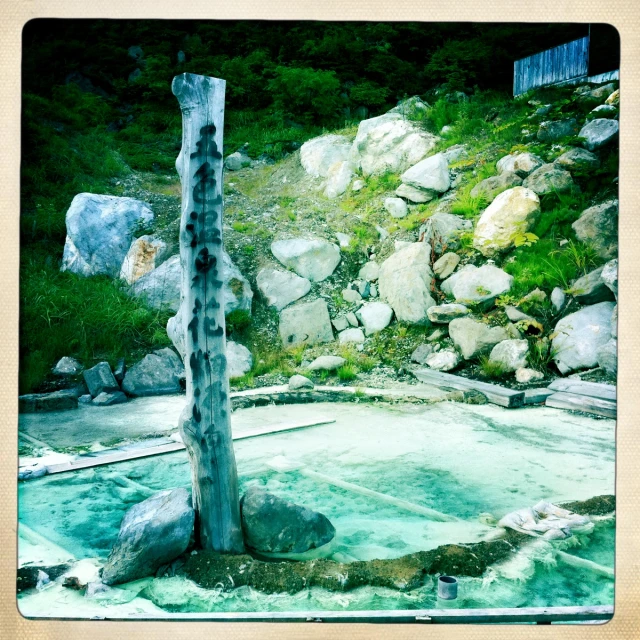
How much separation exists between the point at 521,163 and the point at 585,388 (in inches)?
65.7

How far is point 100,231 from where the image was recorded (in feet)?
15.8

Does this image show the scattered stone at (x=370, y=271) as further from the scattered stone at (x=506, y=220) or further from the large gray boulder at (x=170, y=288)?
the large gray boulder at (x=170, y=288)

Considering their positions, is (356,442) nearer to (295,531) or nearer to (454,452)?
(454,452)

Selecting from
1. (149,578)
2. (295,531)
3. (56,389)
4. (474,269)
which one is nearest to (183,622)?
(149,578)

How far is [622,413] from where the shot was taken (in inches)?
94.8

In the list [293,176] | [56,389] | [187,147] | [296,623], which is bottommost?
[296,623]

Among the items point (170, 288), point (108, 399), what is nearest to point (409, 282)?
point (170, 288)

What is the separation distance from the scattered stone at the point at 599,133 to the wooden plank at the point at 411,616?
116 inches

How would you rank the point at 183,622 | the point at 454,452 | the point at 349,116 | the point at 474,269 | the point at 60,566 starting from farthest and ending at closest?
the point at 474,269
the point at 349,116
the point at 454,452
the point at 60,566
the point at 183,622

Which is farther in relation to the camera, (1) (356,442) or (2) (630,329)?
(1) (356,442)

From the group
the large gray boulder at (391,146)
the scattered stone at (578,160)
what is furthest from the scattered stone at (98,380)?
the scattered stone at (578,160)

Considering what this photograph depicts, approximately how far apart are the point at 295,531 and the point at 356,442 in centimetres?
127

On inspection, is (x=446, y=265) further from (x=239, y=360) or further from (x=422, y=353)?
(x=239, y=360)

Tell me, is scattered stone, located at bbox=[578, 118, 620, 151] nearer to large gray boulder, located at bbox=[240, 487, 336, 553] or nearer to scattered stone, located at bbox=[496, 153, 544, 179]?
scattered stone, located at bbox=[496, 153, 544, 179]
